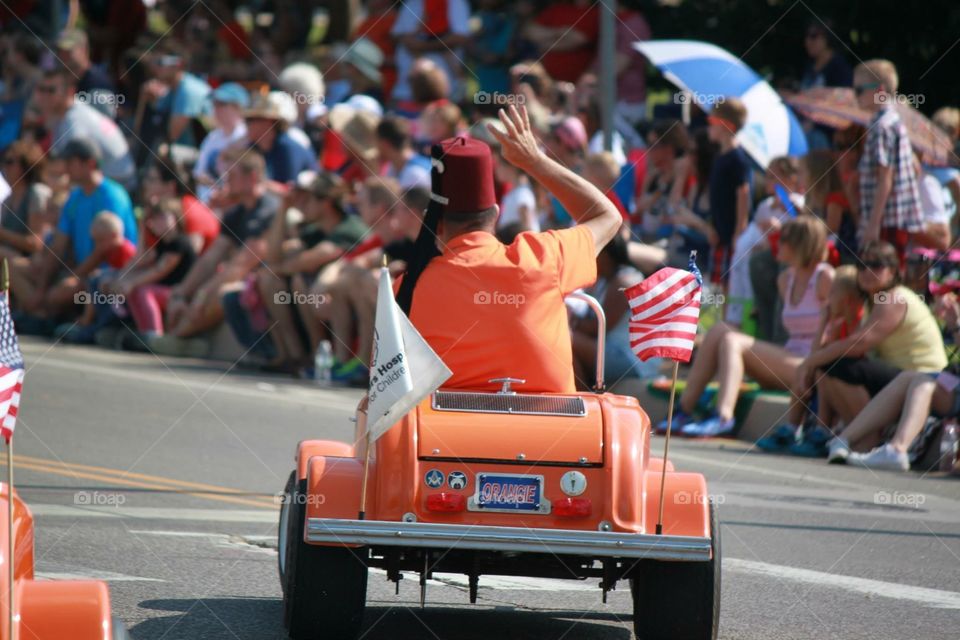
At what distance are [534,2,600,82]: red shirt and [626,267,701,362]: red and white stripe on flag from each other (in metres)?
13.3

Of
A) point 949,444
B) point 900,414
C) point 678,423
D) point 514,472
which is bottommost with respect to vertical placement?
point 678,423

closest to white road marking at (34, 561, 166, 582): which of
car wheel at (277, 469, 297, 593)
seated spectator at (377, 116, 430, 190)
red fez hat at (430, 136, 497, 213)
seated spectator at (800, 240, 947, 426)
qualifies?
car wheel at (277, 469, 297, 593)

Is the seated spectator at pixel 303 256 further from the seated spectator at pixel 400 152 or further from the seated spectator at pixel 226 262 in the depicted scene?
the seated spectator at pixel 400 152

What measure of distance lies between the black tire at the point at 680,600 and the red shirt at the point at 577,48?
45.0 feet

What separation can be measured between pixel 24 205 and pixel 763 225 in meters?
9.09

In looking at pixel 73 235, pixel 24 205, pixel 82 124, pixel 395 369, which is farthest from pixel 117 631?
pixel 82 124

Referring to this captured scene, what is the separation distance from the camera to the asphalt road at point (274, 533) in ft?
23.2

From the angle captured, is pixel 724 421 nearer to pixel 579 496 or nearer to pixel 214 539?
pixel 214 539

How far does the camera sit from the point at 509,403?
21.1ft

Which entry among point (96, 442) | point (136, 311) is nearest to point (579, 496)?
point (96, 442)

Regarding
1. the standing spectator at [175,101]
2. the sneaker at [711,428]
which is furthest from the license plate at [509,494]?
the standing spectator at [175,101]

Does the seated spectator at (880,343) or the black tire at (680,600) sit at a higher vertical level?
the black tire at (680,600)

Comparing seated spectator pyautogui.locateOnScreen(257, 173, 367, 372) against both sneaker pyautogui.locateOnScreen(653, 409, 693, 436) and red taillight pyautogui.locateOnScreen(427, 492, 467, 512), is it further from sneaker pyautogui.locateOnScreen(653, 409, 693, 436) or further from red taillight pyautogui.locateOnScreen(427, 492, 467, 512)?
red taillight pyautogui.locateOnScreen(427, 492, 467, 512)

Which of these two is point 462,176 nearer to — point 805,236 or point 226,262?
point 805,236
